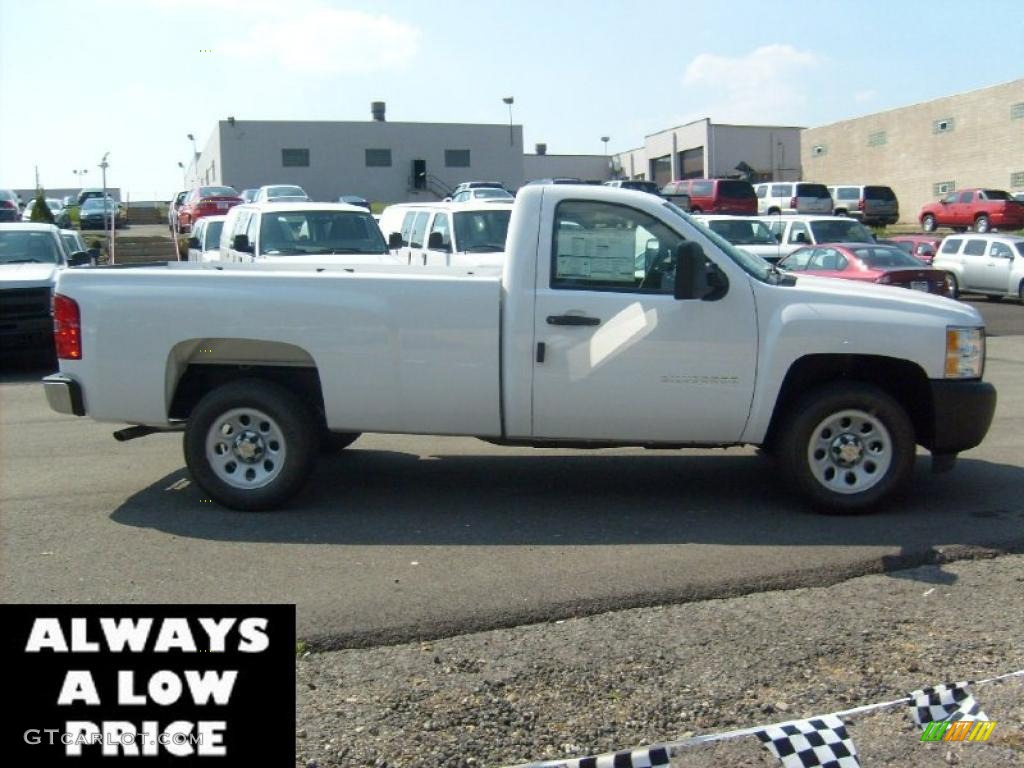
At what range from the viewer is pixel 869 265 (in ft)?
61.5

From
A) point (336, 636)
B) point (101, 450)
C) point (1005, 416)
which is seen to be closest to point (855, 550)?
point (336, 636)

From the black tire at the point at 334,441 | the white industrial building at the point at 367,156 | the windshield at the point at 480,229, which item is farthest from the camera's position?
the white industrial building at the point at 367,156

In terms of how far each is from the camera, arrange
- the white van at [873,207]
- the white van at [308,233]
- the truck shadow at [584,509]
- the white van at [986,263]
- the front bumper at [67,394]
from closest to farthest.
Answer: the truck shadow at [584,509]
the front bumper at [67,394]
the white van at [308,233]
the white van at [986,263]
the white van at [873,207]

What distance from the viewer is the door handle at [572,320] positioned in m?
6.70

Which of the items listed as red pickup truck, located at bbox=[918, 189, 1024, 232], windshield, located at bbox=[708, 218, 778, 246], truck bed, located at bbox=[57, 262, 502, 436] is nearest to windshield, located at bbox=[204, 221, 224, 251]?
windshield, located at bbox=[708, 218, 778, 246]

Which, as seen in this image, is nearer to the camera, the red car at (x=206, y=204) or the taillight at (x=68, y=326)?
the taillight at (x=68, y=326)

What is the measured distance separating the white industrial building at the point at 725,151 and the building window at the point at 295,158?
24174mm

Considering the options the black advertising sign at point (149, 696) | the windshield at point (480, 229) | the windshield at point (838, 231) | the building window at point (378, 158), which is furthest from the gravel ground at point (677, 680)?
the building window at point (378, 158)

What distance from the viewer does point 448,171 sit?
61344 mm

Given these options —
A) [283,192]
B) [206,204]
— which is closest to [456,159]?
[283,192]

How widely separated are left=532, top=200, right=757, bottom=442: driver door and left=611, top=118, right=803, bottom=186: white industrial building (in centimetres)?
5985

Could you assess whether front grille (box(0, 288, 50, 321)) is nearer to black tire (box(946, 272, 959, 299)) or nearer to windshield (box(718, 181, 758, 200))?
black tire (box(946, 272, 959, 299))

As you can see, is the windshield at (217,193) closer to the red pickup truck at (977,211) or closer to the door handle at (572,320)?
the red pickup truck at (977,211)

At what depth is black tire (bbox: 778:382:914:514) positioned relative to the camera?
6.79 metres
